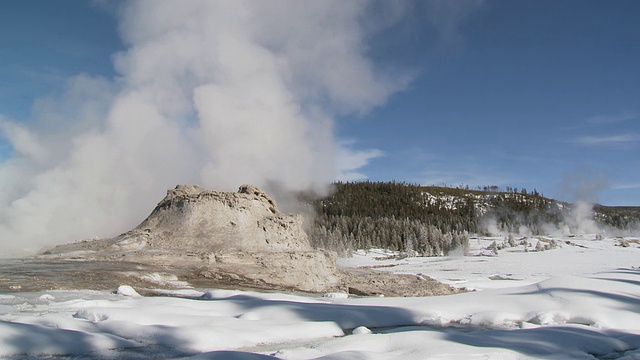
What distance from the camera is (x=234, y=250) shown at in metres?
29.4

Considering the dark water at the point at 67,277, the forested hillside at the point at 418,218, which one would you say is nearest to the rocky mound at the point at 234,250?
the dark water at the point at 67,277

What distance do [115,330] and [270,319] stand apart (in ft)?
11.1

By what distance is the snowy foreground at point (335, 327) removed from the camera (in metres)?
7.31

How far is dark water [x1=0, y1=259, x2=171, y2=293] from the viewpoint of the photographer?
15451 millimetres

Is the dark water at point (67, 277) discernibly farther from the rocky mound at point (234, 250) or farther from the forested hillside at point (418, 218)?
the forested hillside at point (418, 218)

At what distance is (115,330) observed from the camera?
8.20 metres

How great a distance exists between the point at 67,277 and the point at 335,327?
13.0 meters

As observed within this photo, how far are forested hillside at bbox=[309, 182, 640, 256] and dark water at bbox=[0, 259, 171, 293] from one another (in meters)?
71.9

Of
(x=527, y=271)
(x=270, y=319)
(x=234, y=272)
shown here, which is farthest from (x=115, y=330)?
(x=527, y=271)

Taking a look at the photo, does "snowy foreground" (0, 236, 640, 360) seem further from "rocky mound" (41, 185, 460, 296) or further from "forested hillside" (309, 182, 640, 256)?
"forested hillside" (309, 182, 640, 256)

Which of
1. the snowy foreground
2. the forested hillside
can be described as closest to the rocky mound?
the snowy foreground

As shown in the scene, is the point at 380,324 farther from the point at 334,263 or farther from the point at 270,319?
the point at 334,263

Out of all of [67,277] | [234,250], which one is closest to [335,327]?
[67,277]

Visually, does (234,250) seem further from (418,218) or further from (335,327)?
(418,218)
